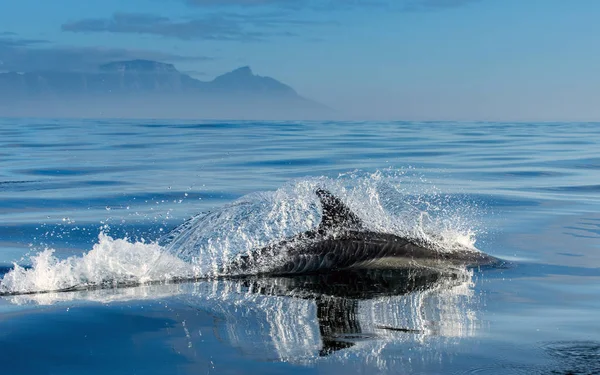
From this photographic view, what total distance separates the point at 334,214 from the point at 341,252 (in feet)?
1.68

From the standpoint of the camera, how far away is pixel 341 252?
10031 mm

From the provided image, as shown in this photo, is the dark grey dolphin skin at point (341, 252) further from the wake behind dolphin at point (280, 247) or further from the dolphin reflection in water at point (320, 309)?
the dolphin reflection in water at point (320, 309)

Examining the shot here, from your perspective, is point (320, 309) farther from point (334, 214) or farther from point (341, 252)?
point (334, 214)

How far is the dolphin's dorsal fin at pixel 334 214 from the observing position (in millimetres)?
10039

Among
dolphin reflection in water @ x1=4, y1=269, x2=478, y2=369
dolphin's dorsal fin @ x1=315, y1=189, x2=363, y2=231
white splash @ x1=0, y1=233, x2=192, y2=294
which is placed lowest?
dolphin reflection in water @ x1=4, y1=269, x2=478, y2=369

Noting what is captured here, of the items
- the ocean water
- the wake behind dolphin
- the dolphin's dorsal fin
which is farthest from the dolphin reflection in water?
the dolphin's dorsal fin

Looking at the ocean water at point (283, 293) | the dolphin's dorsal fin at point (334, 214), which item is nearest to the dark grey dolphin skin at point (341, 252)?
the dolphin's dorsal fin at point (334, 214)

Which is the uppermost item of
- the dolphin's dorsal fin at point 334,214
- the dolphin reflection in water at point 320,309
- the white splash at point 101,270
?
the dolphin's dorsal fin at point 334,214

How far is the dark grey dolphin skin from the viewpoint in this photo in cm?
984

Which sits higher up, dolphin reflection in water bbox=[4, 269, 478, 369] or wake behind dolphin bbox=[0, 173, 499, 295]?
wake behind dolphin bbox=[0, 173, 499, 295]

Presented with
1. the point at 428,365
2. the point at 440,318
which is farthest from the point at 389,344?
the point at 440,318

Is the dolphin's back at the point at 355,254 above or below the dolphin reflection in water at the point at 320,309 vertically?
above

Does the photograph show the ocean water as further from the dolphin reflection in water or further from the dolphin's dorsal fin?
the dolphin's dorsal fin

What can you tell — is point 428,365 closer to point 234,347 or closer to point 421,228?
point 234,347
